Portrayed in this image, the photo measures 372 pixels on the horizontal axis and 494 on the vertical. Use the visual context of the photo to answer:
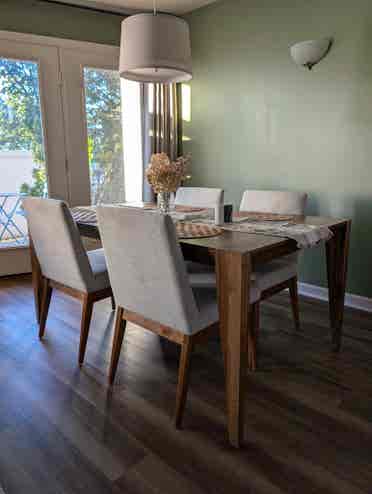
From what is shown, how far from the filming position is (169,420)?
172 centimetres

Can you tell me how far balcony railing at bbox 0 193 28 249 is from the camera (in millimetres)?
3742

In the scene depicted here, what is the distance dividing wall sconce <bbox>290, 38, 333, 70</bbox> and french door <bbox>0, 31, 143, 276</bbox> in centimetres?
178

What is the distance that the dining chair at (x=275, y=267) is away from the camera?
2127 millimetres

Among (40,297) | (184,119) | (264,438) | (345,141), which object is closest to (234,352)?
(264,438)

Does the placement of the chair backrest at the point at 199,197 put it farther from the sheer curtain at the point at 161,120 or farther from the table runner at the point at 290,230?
the sheer curtain at the point at 161,120

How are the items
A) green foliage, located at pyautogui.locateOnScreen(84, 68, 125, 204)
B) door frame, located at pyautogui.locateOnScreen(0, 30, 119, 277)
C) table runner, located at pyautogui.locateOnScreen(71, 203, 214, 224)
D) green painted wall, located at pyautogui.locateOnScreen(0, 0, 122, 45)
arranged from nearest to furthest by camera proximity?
table runner, located at pyautogui.locateOnScreen(71, 203, 214, 224) < green painted wall, located at pyautogui.locateOnScreen(0, 0, 122, 45) < door frame, located at pyautogui.locateOnScreen(0, 30, 119, 277) < green foliage, located at pyautogui.locateOnScreen(84, 68, 125, 204)

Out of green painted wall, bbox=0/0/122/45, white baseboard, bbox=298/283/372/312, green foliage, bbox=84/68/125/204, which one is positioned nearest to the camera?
white baseboard, bbox=298/283/372/312

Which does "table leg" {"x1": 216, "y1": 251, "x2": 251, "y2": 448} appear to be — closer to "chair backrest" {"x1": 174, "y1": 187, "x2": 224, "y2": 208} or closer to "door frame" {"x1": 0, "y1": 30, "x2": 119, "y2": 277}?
"chair backrest" {"x1": 174, "y1": 187, "x2": 224, "y2": 208}

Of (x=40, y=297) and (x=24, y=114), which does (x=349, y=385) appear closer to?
(x=40, y=297)

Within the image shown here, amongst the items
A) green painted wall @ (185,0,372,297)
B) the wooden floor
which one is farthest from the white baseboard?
the wooden floor

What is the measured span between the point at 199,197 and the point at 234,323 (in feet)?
5.48

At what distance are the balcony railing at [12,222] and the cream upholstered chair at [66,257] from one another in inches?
62.1

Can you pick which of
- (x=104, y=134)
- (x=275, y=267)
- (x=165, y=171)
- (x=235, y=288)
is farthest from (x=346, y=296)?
(x=104, y=134)

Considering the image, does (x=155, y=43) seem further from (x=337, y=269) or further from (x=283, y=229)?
(x=337, y=269)
